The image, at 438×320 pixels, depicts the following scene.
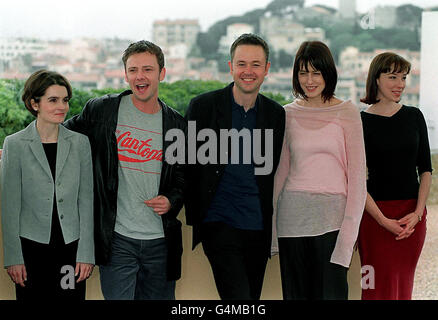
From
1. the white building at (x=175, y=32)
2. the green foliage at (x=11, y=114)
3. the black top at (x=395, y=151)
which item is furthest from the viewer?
the white building at (x=175, y=32)

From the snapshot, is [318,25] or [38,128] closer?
[38,128]

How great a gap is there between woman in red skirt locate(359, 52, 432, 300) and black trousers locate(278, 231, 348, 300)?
33cm

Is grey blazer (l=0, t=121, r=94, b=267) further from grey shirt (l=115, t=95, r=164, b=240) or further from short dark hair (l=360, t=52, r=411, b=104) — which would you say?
short dark hair (l=360, t=52, r=411, b=104)

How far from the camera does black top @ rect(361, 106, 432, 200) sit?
2342 mm

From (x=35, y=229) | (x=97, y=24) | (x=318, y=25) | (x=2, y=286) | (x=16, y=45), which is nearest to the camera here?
(x=35, y=229)

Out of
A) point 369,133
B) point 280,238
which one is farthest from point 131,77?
point 369,133

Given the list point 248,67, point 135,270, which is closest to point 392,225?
point 248,67

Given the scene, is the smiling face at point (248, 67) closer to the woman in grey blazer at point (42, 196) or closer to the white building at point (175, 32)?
the woman in grey blazer at point (42, 196)

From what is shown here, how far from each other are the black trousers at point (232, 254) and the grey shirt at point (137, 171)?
248 millimetres

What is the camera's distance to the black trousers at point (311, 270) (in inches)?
85.6

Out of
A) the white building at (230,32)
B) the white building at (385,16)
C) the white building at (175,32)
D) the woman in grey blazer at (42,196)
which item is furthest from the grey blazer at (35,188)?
the white building at (385,16)

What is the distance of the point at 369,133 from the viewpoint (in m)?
2.36

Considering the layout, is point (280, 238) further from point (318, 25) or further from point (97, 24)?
point (318, 25)

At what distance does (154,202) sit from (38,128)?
0.53m
